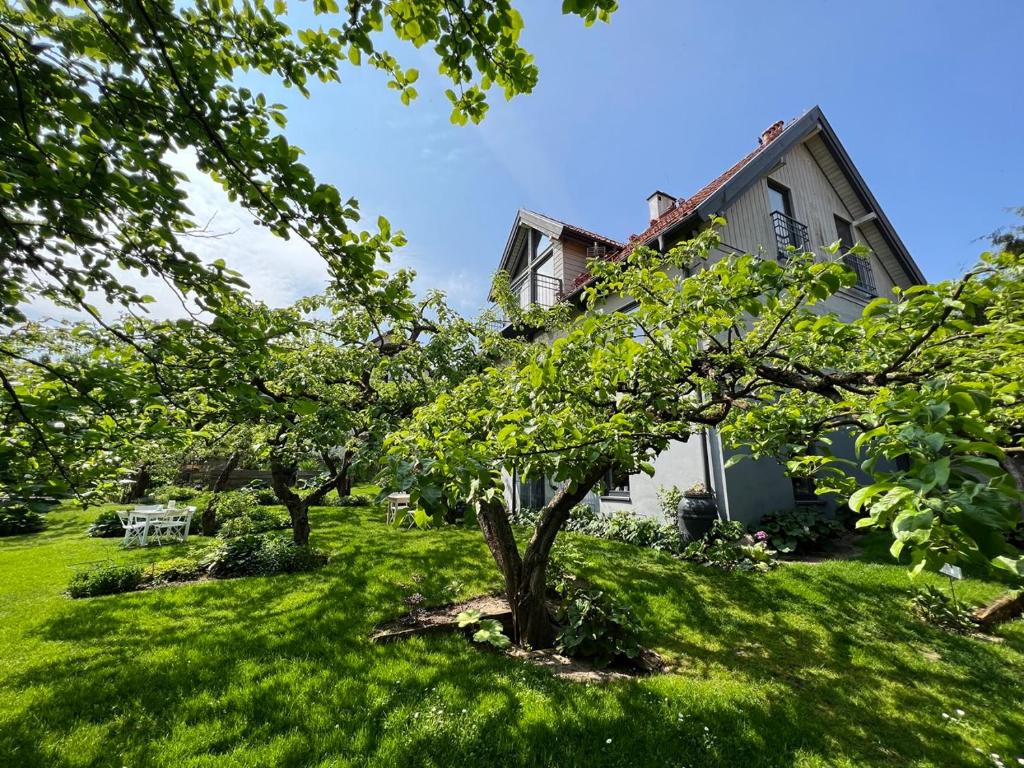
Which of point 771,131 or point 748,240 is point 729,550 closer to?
point 748,240

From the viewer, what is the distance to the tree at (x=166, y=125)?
199 centimetres

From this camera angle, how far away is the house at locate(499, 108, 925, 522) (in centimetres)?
834

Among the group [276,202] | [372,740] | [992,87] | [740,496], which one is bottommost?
[372,740]

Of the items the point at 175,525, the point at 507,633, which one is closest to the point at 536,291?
the point at 507,633

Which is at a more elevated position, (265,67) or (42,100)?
(265,67)

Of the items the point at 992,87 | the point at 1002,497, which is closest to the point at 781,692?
the point at 1002,497

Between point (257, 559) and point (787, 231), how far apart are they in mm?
14456

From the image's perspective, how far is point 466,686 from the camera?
11.4 feet

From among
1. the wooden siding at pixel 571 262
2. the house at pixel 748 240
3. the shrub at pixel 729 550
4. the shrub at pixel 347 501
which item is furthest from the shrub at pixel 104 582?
the wooden siding at pixel 571 262

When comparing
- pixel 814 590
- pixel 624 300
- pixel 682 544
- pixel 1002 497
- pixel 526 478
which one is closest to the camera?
pixel 1002 497

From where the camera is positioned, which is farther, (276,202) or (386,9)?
(276,202)

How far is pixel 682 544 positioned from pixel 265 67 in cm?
878

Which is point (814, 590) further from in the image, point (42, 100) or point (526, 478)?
point (42, 100)

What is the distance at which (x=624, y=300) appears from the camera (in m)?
10.2
